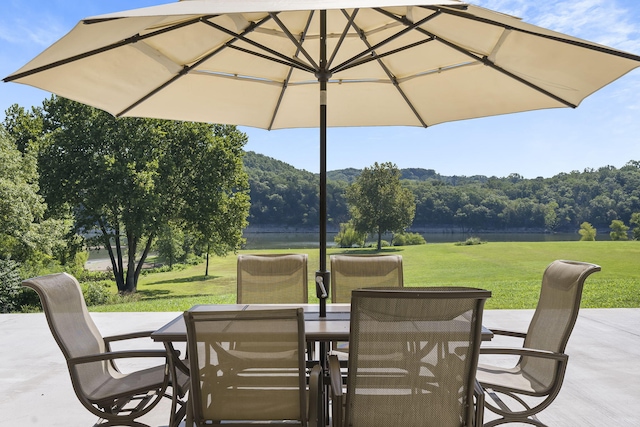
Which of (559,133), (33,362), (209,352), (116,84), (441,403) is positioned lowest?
(33,362)

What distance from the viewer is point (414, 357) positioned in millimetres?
2086

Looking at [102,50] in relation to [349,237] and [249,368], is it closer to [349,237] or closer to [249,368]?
[249,368]

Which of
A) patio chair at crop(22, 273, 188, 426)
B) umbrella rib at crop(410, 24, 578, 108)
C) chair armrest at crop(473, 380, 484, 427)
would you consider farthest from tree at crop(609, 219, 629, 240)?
patio chair at crop(22, 273, 188, 426)

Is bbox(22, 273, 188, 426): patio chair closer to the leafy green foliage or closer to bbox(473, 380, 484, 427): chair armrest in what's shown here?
bbox(473, 380, 484, 427): chair armrest

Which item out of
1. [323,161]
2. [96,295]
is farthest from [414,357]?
[96,295]

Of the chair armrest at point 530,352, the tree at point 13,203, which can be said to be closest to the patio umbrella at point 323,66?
the chair armrest at point 530,352

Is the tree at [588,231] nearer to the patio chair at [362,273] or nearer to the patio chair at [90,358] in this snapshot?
the patio chair at [362,273]

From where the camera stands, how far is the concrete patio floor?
3723 mm

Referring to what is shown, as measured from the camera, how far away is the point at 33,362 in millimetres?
5215

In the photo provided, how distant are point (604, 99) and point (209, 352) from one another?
25.5 m

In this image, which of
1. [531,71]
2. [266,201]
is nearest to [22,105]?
[266,201]

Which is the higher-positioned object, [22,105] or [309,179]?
[22,105]

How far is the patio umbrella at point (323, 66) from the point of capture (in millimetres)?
2986

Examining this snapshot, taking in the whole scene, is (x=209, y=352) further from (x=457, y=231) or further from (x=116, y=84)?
(x=457, y=231)
